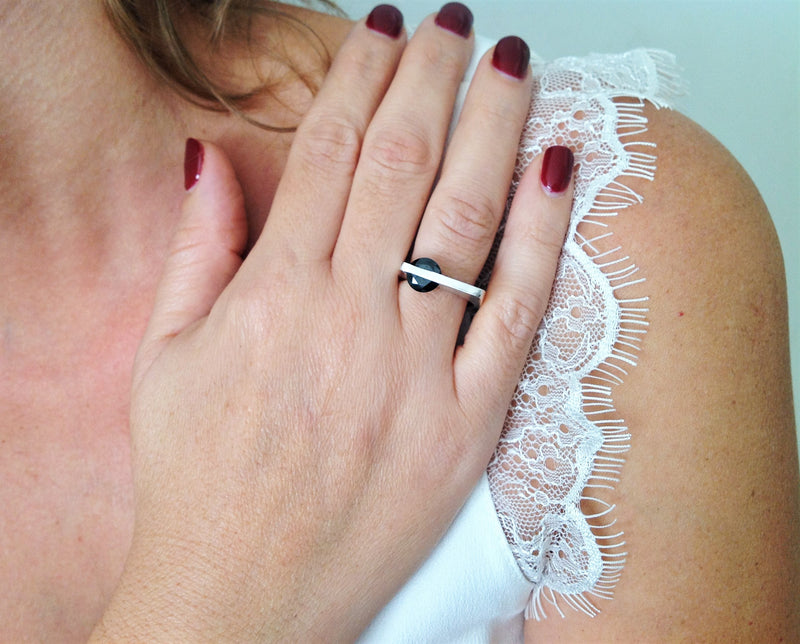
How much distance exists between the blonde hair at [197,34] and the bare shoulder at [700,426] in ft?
1.68

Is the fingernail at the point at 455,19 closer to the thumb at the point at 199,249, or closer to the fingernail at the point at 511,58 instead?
the fingernail at the point at 511,58

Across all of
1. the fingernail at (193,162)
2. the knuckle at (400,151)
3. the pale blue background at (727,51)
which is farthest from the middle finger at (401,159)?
the pale blue background at (727,51)

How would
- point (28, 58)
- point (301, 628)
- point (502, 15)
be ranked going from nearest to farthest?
point (301, 628), point (28, 58), point (502, 15)

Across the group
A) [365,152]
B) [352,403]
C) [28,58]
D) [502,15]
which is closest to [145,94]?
[28,58]

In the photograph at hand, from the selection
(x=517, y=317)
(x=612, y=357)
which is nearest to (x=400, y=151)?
(x=517, y=317)

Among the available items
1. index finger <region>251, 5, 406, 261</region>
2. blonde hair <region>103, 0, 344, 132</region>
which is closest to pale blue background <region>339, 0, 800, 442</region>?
blonde hair <region>103, 0, 344, 132</region>

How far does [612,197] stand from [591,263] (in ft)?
0.27

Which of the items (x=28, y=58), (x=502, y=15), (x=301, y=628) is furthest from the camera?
(x=502, y=15)

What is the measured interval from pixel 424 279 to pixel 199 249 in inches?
11.6

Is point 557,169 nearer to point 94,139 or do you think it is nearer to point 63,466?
point 94,139

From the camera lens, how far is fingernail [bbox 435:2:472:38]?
78 cm

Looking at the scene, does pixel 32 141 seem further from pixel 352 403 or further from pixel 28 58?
pixel 352 403

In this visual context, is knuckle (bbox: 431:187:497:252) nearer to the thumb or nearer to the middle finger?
the middle finger

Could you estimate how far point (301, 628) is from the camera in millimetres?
637
